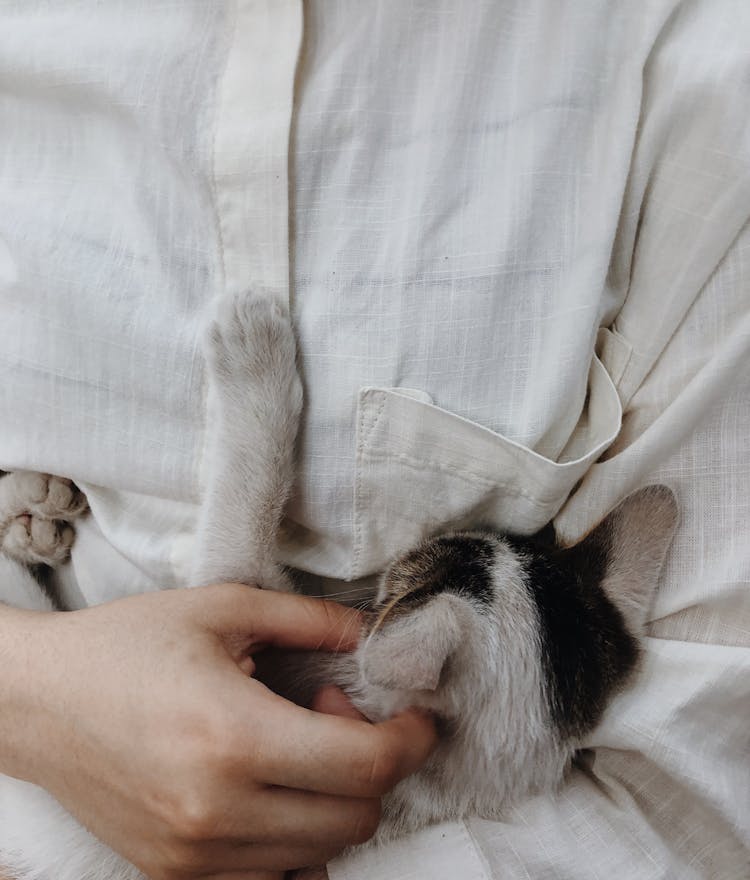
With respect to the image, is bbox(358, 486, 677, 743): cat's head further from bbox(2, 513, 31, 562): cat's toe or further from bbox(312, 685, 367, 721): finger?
bbox(2, 513, 31, 562): cat's toe

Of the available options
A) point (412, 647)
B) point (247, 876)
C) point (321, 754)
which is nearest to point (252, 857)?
point (247, 876)

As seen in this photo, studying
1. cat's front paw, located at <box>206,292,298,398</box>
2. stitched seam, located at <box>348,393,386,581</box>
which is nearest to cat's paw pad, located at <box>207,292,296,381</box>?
cat's front paw, located at <box>206,292,298,398</box>

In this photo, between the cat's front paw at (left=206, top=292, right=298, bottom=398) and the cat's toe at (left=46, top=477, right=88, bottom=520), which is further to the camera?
the cat's toe at (left=46, top=477, right=88, bottom=520)

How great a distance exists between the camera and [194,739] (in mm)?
706

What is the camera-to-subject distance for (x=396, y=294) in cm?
72

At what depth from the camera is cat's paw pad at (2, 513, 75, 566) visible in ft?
3.37

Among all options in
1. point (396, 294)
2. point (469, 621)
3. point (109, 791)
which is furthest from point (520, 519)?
point (109, 791)

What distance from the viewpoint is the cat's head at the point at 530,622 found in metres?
0.84

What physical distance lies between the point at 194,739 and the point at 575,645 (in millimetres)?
454

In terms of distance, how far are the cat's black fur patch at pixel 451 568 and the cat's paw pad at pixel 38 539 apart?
0.50 meters

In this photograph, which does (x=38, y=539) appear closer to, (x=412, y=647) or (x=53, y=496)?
(x=53, y=496)

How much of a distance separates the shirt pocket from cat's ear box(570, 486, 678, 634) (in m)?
0.09

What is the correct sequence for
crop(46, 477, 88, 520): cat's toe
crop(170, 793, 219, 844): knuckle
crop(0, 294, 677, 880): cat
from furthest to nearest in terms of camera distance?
1. crop(46, 477, 88, 520): cat's toe
2. crop(0, 294, 677, 880): cat
3. crop(170, 793, 219, 844): knuckle

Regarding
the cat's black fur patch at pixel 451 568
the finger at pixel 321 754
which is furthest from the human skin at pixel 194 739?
the cat's black fur patch at pixel 451 568
